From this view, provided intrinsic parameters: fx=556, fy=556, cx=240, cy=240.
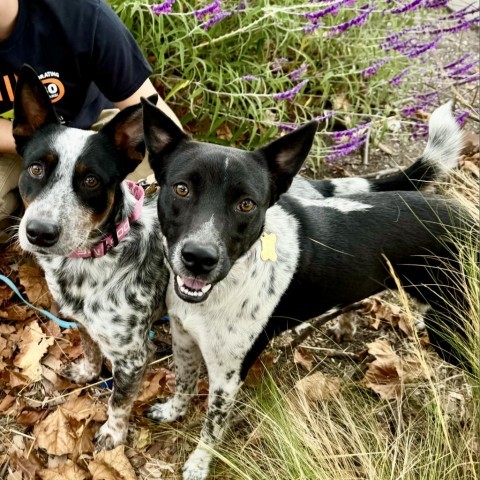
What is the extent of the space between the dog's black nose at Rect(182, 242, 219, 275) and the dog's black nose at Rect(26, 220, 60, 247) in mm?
566

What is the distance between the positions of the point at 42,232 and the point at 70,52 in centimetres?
141

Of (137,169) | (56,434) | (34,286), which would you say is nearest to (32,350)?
(34,286)

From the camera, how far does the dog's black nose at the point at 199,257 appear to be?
2.12m

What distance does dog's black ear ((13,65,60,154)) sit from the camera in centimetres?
234

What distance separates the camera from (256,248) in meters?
2.58

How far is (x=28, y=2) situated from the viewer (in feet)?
10.1

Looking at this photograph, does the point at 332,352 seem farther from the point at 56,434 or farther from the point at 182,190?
the point at 182,190

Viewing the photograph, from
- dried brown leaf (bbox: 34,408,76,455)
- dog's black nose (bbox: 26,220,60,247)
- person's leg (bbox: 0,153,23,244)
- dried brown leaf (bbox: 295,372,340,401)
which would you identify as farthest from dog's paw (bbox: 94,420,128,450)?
person's leg (bbox: 0,153,23,244)

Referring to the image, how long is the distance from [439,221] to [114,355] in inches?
70.7

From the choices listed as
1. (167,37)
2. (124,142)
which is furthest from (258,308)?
(167,37)

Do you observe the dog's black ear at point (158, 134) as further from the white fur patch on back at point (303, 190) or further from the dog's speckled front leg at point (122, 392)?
the white fur patch on back at point (303, 190)

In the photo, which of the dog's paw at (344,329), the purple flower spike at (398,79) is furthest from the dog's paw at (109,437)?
the purple flower spike at (398,79)

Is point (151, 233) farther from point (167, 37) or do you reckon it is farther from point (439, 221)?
point (167, 37)

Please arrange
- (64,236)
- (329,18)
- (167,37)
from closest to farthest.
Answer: (64,236) < (167,37) < (329,18)
